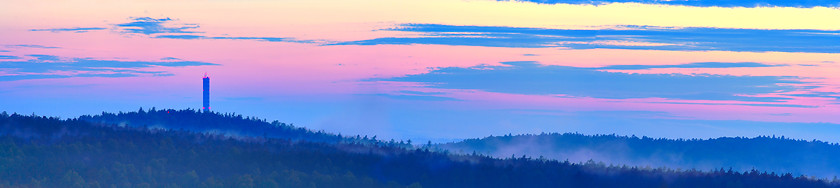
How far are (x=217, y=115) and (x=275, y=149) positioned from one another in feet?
103

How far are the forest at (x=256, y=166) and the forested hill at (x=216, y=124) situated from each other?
1999cm

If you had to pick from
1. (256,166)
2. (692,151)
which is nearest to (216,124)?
(256,166)

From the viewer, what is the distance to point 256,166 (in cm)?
8475

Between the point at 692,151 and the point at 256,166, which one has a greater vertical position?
the point at 692,151

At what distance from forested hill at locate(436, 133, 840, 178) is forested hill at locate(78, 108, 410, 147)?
2867 cm

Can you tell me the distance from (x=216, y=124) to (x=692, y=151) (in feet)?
224

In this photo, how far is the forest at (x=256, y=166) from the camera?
253ft

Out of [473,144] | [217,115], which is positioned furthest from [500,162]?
[473,144]

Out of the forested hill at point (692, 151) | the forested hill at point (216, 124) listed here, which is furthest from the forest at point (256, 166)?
the forested hill at point (692, 151)

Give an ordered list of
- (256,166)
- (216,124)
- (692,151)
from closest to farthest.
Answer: (256,166)
(216,124)
(692,151)

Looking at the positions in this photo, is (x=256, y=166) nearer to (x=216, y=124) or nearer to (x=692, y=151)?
(x=216, y=124)

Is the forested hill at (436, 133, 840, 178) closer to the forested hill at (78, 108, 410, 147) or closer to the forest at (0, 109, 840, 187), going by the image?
the forested hill at (78, 108, 410, 147)

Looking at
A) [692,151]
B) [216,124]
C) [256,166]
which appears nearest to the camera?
[256,166]

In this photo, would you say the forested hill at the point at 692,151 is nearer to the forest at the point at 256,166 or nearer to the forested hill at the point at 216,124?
the forested hill at the point at 216,124
